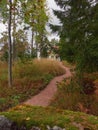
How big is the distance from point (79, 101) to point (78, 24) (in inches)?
139

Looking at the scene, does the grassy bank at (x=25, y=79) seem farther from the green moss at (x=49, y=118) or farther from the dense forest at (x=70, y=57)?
the green moss at (x=49, y=118)

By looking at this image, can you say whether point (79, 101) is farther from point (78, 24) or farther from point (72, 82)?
point (78, 24)

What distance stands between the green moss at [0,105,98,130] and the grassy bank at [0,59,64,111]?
27.5 feet

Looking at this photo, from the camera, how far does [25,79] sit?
1886 cm

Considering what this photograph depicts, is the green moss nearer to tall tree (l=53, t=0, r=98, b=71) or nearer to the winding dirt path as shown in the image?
tall tree (l=53, t=0, r=98, b=71)

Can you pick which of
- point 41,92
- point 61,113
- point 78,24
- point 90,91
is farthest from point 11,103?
point 61,113

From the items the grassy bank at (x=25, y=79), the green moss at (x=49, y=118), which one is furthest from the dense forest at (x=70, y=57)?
the green moss at (x=49, y=118)

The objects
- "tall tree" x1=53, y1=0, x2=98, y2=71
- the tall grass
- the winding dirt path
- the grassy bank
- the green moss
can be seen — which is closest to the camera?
the green moss

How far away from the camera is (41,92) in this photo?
56.2 feet

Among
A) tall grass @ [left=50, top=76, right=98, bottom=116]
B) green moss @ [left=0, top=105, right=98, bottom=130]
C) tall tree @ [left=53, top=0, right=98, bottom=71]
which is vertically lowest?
tall grass @ [left=50, top=76, right=98, bottom=116]

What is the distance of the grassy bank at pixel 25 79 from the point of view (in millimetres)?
15937

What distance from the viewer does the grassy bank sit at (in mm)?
15937

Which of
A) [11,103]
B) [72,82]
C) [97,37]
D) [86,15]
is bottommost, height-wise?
[11,103]

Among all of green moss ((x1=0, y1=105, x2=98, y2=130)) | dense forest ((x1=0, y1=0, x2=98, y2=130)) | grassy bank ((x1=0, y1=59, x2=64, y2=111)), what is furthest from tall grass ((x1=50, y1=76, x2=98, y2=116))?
green moss ((x1=0, y1=105, x2=98, y2=130))
